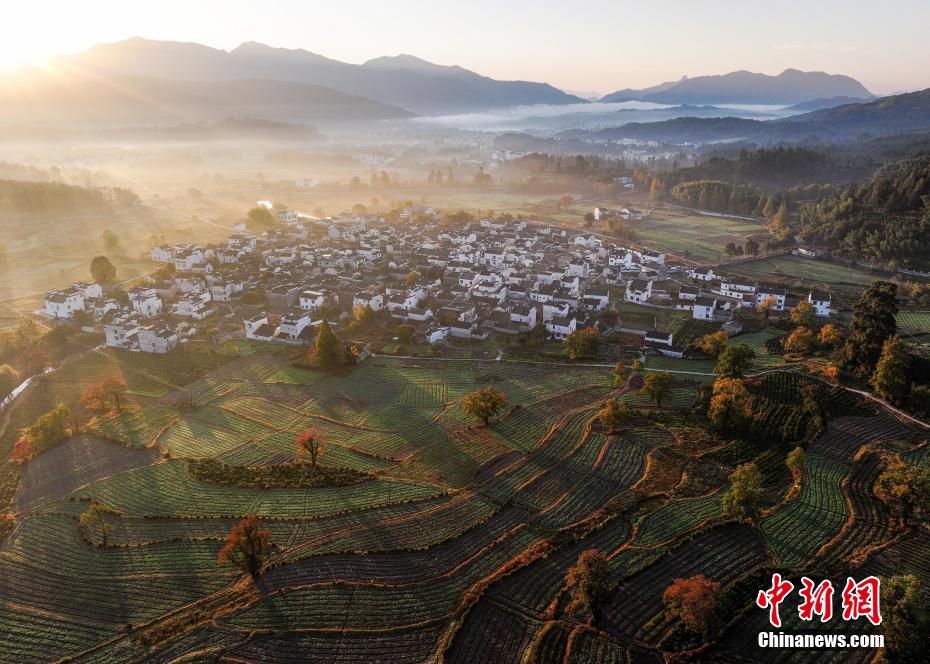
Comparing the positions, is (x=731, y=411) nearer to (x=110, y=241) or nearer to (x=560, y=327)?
(x=560, y=327)

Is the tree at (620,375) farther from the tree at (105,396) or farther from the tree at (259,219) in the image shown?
the tree at (259,219)

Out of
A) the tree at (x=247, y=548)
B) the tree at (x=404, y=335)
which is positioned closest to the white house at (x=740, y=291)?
the tree at (x=404, y=335)

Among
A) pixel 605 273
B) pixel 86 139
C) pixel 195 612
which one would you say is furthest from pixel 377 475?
pixel 86 139

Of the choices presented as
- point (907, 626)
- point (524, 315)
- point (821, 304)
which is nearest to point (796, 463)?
point (907, 626)

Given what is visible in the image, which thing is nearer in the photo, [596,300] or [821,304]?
[821,304]

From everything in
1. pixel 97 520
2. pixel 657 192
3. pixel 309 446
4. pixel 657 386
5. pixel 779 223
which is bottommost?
pixel 97 520

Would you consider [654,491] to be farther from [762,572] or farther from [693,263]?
[693,263]
